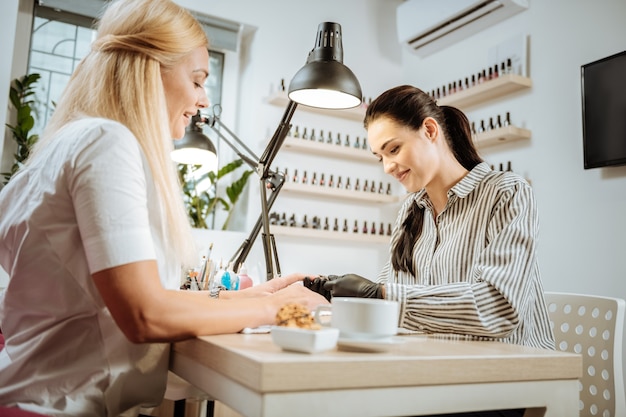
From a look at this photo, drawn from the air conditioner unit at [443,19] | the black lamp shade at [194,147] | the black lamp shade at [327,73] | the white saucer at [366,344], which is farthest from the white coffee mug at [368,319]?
the air conditioner unit at [443,19]

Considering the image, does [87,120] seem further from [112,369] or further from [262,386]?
[262,386]

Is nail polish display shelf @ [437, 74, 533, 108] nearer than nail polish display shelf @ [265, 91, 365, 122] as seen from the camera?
Yes

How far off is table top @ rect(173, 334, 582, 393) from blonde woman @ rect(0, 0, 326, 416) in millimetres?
79

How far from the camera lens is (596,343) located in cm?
151

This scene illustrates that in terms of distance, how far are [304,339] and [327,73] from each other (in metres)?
1.14

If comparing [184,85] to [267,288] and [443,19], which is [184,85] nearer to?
[267,288]

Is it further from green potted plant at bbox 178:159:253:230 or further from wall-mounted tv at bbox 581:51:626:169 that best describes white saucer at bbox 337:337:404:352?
green potted plant at bbox 178:159:253:230

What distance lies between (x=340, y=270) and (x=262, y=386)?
375 centimetres

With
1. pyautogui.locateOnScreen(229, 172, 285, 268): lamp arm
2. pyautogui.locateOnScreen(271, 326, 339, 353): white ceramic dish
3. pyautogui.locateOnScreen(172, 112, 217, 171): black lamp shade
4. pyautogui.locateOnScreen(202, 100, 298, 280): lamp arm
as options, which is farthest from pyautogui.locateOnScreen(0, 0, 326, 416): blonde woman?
pyautogui.locateOnScreen(172, 112, 217, 171): black lamp shade

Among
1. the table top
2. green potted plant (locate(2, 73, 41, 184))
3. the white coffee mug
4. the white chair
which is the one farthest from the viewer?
green potted plant (locate(2, 73, 41, 184))

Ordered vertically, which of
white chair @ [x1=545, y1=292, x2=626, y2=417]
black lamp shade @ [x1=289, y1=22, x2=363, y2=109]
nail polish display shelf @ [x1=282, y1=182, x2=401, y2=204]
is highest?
black lamp shade @ [x1=289, y1=22, x2=363, y2=109]

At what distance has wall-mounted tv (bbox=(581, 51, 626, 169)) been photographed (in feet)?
9.61

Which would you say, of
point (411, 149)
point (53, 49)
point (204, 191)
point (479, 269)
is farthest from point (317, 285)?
point (53, 49)

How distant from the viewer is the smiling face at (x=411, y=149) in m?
1.63
